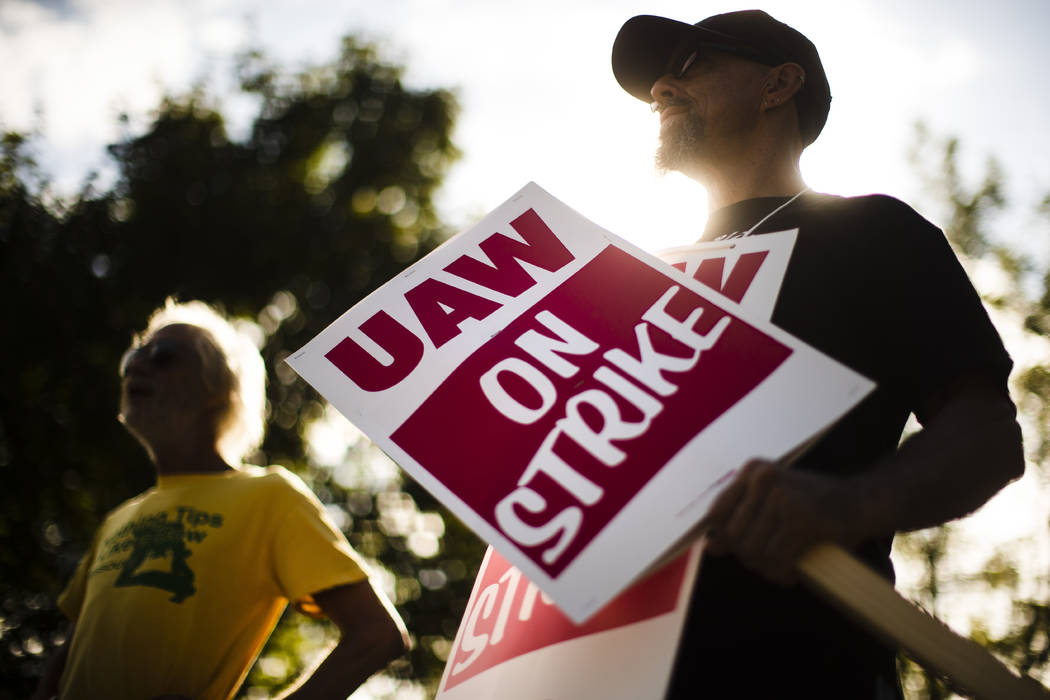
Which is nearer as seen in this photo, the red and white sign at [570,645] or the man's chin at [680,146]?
the red and white sign at [570,645]

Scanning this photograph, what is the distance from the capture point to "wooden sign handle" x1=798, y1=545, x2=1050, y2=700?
27.6 inches

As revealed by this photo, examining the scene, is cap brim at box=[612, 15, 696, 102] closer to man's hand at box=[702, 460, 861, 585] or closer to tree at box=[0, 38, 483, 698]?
man's hand at box=[702, 460, 861, 585]

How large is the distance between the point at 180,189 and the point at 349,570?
11.3 m

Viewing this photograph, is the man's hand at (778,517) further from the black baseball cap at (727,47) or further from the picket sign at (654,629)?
the black baseball cap at (727,47)

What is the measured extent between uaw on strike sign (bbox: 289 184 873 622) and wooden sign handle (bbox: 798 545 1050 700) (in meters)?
0.16

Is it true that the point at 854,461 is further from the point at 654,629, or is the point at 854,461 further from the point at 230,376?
the point at 230,376

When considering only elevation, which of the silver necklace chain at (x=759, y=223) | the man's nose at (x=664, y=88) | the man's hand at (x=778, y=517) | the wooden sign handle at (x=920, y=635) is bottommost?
the wooden sign handle at (x=920, y=635)

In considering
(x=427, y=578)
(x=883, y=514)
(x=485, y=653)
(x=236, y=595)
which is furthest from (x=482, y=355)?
(x=427, y=578)

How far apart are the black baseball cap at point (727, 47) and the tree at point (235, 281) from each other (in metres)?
9.85

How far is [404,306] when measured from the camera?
1265 millimetres

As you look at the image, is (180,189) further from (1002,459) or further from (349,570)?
(1002,459)

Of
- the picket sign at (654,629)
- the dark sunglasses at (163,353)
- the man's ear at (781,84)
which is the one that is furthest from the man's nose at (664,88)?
the dark sunglasses at (163,353)

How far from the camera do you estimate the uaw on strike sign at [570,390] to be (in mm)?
880

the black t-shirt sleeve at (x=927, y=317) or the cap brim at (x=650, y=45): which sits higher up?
the cap brim at (x=650, y=45)
